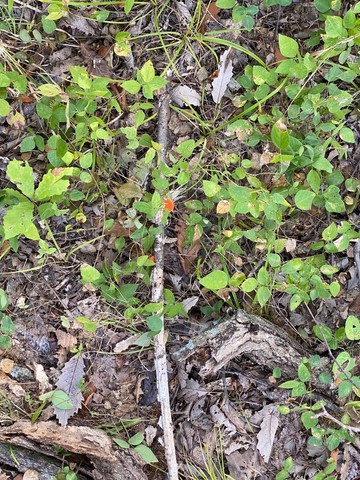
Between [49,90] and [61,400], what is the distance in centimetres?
160

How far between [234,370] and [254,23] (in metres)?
1.94

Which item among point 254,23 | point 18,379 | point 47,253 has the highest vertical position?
point 254,23

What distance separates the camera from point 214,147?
8.82ft

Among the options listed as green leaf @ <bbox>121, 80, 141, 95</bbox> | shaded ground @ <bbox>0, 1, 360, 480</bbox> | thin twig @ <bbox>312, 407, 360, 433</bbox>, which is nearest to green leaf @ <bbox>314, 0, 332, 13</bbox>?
shaded ground @ <bbox>0, 1, 360, 480</bbox>

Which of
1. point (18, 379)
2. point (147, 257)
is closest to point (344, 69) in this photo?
point (147, 257)

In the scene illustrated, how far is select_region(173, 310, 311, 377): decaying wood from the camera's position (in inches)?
98.0

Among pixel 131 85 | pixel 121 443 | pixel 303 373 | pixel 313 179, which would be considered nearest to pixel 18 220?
pixel 131 85

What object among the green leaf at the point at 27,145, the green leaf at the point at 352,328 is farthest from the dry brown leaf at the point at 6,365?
the green leaf at the point at 352,328

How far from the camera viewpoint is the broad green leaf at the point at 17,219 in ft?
7.42

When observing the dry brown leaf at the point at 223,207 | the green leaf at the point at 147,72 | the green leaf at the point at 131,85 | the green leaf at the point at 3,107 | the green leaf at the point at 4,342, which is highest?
the green leaf at the point at 147,72

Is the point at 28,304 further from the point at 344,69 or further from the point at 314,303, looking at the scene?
the point at 344,69

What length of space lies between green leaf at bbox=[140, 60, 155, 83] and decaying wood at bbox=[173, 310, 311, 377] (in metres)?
1.27

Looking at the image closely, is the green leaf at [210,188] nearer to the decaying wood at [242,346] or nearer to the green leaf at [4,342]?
the decaying wood at [242,346]

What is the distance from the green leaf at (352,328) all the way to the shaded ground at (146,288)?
10.7 inches
